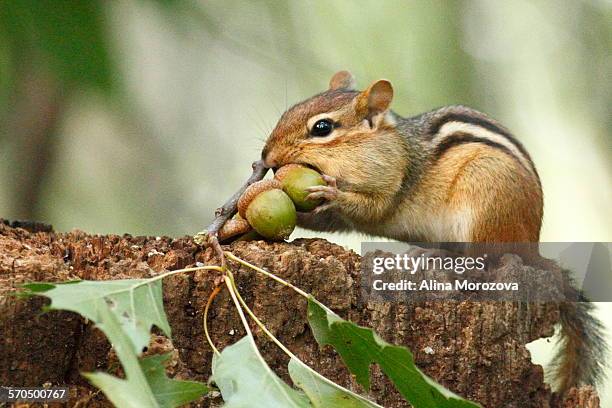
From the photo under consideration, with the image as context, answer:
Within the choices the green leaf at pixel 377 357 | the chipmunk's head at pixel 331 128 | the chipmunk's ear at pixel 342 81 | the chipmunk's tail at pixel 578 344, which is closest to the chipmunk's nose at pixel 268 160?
the chipmunk's head at pixel 331 128

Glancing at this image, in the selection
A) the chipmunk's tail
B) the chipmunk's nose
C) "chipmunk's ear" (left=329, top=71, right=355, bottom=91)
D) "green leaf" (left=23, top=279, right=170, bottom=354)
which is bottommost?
"green leaf" (left=23, top=279, right=170, bottom=354)

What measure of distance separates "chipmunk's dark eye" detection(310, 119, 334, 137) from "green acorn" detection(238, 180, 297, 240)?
2.07 ft

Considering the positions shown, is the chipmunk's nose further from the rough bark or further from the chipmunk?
the rough bark

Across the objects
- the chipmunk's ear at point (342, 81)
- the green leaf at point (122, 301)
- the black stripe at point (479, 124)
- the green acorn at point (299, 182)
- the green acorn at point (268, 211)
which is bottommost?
the green leaf at point (122, 301)

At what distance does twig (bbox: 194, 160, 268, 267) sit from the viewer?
2.50m

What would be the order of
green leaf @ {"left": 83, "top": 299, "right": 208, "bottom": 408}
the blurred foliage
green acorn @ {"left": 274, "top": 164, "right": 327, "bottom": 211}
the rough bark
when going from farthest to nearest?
green acorn @ {"left": 274, "top": 164, "right": 327, "bottom": 211}, the blurred foliage, the rough bark, green leaf @ {"left": 83, "top": 299, "right": 208, "bottom": 408}

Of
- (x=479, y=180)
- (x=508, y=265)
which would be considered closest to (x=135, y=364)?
(x=508, y=265)

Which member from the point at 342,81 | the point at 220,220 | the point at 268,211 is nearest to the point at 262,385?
the point at 268,211

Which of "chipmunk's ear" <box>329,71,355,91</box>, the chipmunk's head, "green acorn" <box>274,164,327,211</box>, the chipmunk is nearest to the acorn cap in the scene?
"green acorn" <box>274,164,327,211</box>

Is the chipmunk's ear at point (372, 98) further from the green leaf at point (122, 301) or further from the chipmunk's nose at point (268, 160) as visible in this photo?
the green leaf at point (122, 301)

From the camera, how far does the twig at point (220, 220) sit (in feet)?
8.21

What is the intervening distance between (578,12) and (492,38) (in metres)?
0.43

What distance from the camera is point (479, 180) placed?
344 cm

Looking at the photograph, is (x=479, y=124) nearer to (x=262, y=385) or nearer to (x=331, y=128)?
(x=331, y=128)
